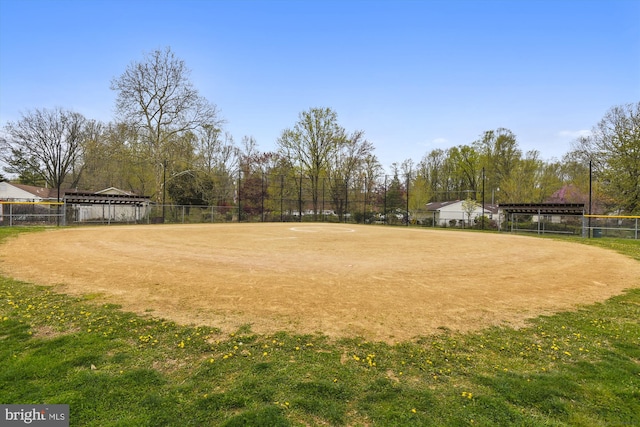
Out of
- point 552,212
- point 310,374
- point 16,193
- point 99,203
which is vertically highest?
point 16,193

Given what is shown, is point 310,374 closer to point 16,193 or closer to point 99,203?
Answer: point 99,203

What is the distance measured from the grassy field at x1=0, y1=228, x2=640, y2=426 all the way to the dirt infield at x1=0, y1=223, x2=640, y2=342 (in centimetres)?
53

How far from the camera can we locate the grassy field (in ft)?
8.13

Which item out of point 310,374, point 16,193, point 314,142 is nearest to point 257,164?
point 314,142

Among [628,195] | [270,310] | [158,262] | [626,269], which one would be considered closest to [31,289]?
[158,262]

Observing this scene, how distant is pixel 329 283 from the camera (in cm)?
666

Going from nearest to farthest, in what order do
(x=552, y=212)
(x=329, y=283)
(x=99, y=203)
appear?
(x=329, y=283)
(x=552, y=212)
(x=99, y=203)

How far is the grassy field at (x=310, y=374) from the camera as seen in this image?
2.48 meters

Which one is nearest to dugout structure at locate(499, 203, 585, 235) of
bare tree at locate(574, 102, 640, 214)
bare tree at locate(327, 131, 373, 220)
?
bare tree at locate(574, 102, 640, 214)

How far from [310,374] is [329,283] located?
3.60 meters

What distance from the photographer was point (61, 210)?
76.4 ft

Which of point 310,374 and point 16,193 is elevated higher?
point 16,193

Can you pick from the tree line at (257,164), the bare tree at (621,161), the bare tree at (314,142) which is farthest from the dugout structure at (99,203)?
the bare tree at (621,161)

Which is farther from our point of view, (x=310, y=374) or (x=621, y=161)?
(x=621, y=161)
